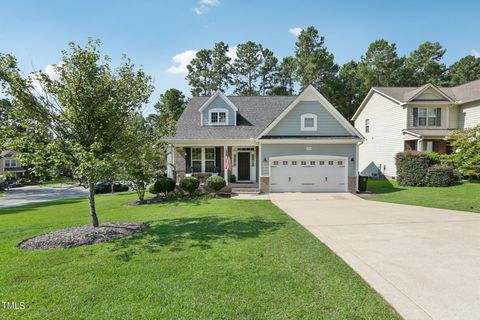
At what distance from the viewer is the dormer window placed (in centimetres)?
1895

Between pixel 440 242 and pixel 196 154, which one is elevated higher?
pixel 196 154

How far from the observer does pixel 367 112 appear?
27156mm

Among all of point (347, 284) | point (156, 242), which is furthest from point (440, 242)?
point (156, 242)

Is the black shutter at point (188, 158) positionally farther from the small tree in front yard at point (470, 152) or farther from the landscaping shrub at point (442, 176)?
the landscaping shrub at point (442, 176)

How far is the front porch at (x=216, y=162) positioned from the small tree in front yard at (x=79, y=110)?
10341mm

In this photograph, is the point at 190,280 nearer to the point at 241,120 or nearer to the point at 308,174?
the point at 308,174

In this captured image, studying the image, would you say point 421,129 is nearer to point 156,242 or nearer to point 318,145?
point 318,145

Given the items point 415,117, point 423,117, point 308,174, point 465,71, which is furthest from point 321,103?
point 465,71

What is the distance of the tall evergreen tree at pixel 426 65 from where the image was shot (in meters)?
40.1

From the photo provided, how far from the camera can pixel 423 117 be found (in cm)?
2120

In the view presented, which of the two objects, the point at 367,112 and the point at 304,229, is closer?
the point at 304,229

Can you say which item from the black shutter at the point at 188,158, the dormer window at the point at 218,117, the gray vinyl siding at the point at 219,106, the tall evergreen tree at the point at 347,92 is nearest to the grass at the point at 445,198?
the gray vinyl siding at the point at 219,106

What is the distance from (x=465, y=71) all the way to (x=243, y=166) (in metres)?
44.7

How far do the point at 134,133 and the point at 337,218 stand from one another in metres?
7.34
